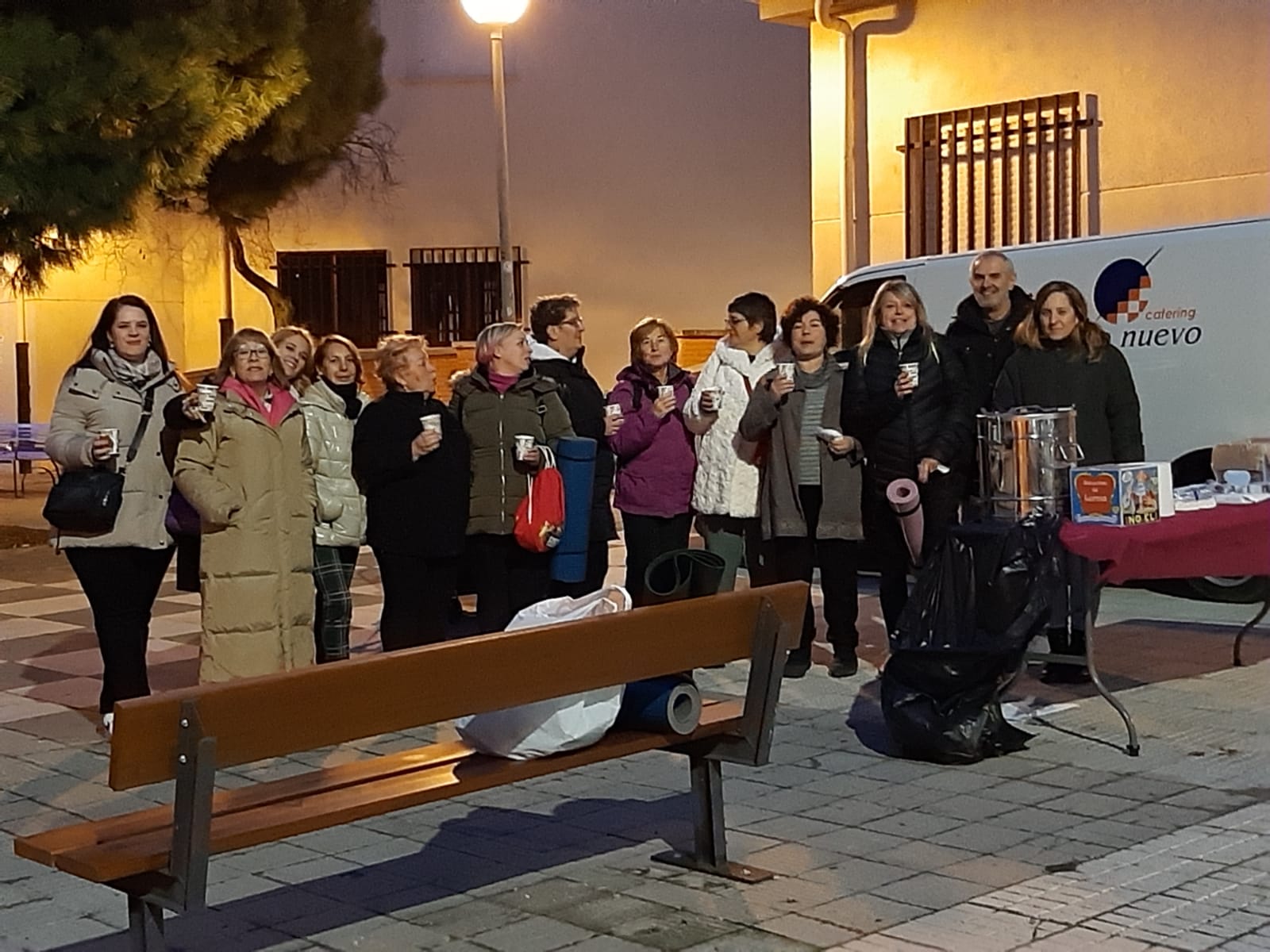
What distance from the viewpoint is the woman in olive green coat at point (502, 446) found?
7.99 meters

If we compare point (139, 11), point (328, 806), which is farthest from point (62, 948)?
point (139, 11)

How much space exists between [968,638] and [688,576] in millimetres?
1794

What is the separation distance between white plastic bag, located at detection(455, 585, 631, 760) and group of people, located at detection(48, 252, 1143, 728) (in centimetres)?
178

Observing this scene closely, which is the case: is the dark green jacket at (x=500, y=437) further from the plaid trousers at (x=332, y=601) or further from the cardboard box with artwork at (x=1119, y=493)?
the cardboard box with artwork at (x=1119, y=493)

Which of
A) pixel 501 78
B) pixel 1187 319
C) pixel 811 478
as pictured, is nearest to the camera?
pixel 811 478

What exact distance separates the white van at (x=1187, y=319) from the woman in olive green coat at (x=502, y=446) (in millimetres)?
4329

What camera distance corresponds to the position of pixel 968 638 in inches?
279

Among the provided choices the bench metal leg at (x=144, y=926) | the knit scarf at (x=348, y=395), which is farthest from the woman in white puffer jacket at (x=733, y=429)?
the bench metal leg at (x=144, y=926)

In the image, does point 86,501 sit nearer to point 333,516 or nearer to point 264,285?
point 333,516

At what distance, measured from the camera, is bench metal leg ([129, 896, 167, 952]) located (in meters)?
4.27

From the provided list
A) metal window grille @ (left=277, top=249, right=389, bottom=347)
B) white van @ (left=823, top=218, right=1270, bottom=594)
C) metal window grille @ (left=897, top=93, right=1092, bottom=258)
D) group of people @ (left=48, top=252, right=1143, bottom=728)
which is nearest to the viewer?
group of people @ (left=48, top=252, right=1143, bottom=728)

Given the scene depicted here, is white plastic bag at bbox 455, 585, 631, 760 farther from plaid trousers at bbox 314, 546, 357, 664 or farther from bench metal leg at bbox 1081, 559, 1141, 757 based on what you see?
plaid trousers at bbox 314, 546, 357, 664

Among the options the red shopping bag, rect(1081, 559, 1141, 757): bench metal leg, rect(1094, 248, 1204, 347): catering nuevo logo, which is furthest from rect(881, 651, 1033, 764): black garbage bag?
rect(1094, 248, 1204, 347): catering nuevo logo

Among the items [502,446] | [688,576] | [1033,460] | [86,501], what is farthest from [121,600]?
[1033,460]
